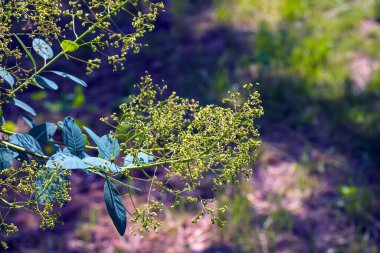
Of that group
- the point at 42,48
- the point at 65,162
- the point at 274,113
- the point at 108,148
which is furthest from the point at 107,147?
the point at 274,113

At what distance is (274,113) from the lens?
404 cm

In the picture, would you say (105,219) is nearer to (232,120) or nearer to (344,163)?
(344,163)

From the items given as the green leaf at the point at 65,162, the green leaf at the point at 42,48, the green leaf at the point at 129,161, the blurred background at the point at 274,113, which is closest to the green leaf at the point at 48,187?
the green leaf at the point at 65,162

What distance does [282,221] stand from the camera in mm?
3340

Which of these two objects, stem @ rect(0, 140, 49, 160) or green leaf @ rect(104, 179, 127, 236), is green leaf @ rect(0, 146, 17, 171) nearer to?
stem @ rect(0, 140, 49, 160)

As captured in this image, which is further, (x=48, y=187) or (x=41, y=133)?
(x=41, y=133)

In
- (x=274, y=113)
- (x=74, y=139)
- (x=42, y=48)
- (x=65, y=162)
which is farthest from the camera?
(x=274, y=113)

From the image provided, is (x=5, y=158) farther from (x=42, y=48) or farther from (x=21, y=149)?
(x=42, y=48)

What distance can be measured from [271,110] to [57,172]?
305cm

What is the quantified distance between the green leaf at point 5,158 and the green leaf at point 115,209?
0.20 metres

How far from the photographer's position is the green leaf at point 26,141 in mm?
1202

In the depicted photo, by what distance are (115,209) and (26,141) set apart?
0.76 feet

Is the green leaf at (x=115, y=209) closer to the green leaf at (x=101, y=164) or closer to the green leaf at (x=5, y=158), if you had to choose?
the green leaf at (x=101, y=164)

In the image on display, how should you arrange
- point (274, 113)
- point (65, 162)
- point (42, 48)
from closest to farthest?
1. point (65, 162)
2. point (42, 48)
3. point (274, 113)
